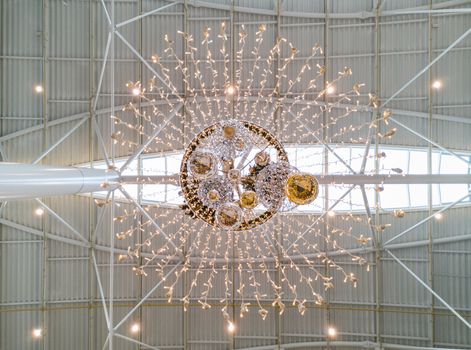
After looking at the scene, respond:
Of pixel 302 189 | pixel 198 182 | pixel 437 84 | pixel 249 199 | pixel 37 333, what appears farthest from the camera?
pixel 37 333

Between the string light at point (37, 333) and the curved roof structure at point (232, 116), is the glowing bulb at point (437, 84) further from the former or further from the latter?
the string light at point (37, 333)

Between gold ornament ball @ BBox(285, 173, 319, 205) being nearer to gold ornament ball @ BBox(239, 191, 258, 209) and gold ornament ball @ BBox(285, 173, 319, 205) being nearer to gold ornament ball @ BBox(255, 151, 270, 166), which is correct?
gold ornament ball @ BBox(239, 191, 258, 209)

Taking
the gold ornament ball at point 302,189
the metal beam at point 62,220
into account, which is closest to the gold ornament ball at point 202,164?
the gold ornament ball at point 302,189

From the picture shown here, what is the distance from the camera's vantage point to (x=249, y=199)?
14.5 ft

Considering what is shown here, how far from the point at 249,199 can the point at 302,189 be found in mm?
602

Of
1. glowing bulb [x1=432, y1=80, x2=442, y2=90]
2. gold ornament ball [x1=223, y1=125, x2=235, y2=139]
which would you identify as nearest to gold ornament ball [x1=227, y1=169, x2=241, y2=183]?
gold ornament ball [x1=223, y1=125, x2=235, y2=139]

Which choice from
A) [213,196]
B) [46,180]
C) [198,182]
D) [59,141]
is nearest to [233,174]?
[213,196]

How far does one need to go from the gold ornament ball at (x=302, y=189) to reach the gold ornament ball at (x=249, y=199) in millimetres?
420

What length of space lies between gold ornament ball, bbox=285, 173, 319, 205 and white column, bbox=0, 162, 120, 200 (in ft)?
7.91

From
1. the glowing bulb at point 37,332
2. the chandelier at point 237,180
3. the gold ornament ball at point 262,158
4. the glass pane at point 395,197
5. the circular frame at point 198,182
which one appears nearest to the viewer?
the chandelier at point 237,180

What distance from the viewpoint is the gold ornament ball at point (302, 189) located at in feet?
13.6

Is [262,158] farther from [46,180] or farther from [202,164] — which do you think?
[46,180]

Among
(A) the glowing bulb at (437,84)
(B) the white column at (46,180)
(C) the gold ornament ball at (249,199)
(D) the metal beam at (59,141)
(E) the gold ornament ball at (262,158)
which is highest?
(A) the glowing bulb at (437,84)

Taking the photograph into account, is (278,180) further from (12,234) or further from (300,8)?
(12,234)
